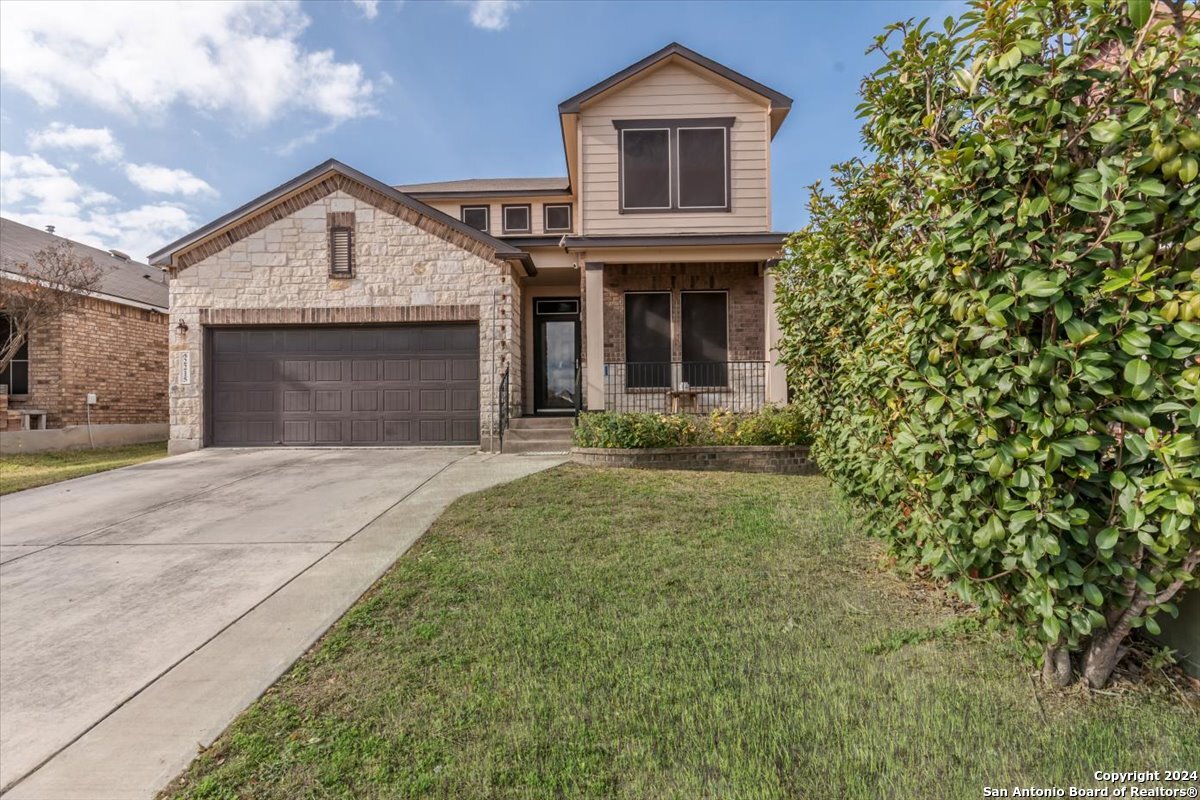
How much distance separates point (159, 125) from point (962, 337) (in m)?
15.8

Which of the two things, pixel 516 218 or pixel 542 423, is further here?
pixel 516 218

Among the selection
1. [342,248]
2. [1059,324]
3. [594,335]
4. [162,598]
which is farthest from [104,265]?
[1059,324]

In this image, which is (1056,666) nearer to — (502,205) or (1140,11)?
(1140,11)

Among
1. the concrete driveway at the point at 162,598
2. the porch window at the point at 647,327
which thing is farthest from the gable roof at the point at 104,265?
the porch window at the point at 647,327

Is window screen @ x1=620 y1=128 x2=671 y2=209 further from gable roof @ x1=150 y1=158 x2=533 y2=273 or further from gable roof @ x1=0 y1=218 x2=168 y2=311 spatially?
gable roof @ x1=0 y1=218 x2=168 y2=311

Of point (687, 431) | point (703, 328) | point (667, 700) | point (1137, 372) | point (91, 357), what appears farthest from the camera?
point (91, 357)

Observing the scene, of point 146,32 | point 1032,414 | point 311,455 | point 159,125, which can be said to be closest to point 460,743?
point 1032,414

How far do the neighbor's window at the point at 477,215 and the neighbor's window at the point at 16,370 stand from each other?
34.1ft

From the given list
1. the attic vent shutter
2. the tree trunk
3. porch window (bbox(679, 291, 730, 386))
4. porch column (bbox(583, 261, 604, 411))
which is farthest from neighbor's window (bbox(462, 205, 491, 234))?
the tree trunk

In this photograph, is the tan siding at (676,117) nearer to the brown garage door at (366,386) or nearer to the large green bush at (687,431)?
the brown garage door at (366,386)

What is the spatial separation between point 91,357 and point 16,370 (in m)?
1.39

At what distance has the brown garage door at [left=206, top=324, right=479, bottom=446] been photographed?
10.7 metres

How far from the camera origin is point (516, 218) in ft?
46.1

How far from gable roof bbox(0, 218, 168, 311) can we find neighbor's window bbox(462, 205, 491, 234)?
858 cm
